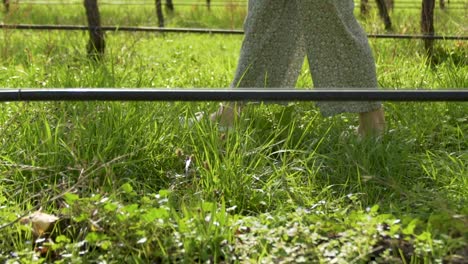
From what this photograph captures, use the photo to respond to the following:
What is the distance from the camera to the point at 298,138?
3.01 metres

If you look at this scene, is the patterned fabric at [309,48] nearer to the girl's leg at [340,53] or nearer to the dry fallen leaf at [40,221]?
the girl's leg at [340,53]

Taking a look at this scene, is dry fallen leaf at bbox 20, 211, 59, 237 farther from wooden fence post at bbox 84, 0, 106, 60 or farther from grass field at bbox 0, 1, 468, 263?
wooden fence post at bbox 84, 0, 106, 60

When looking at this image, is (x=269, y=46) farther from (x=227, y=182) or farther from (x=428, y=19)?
(x=428, y=19)

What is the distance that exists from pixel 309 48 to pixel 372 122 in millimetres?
385

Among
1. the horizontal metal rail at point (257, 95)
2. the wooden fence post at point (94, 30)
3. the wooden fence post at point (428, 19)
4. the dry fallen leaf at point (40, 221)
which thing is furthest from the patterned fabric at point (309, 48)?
the wooden fence post at point (94, 30)

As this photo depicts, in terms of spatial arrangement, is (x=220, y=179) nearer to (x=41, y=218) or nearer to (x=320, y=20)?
(x=41, y=218)

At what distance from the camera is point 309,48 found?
125 inches

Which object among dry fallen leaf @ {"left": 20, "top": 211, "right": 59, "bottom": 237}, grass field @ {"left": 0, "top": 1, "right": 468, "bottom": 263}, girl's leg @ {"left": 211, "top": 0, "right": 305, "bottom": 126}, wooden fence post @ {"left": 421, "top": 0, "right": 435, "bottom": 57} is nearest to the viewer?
grass field @ {"left": 0, "top": 1, "right": 468, "bottom": 263}

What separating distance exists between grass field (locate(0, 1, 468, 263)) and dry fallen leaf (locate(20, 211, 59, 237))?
0.02 metres

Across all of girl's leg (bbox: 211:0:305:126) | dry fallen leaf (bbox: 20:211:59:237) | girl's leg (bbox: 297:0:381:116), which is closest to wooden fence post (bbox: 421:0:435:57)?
girl's leg (bbox: 211:0:305:126)

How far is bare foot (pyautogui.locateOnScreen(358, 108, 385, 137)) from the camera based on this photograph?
3072 millimetres

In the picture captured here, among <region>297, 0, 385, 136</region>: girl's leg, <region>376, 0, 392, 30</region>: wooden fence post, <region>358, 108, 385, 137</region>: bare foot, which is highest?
<region>297, 0, 385, 136</region>: girl's leg

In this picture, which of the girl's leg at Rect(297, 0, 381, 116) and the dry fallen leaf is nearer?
the dry fallen leaf

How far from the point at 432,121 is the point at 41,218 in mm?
1688
